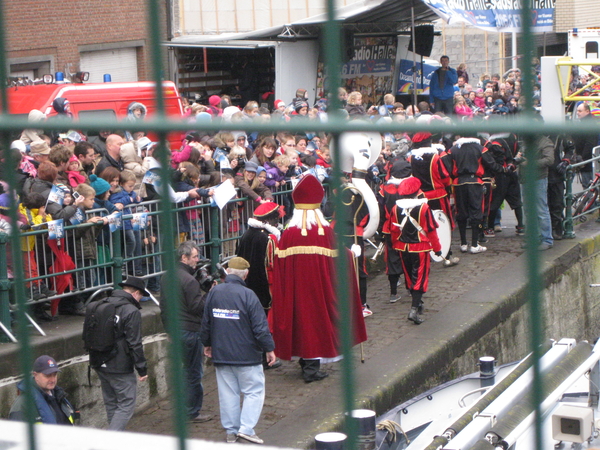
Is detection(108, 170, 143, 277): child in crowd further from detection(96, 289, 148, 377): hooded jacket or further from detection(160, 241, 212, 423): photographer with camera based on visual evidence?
detection(96, 289, 148, 377): hooded jacket

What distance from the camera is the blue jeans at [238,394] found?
616 centimetres

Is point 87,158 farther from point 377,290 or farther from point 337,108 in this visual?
point 337,108

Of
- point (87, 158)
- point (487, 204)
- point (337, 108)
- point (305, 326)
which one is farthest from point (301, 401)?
point (337, 108)

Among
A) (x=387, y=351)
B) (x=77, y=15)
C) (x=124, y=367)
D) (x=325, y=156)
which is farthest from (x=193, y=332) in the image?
(x=77, y=15)

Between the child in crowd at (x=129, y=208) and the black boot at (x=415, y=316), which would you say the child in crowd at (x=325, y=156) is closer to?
the child in crowd at (x=129, y=208)

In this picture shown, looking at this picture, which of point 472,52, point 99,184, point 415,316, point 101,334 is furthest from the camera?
point 415,316

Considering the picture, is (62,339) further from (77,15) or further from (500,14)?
(500,14)

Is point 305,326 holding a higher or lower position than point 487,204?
lower

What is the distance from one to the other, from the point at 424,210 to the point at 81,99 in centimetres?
427

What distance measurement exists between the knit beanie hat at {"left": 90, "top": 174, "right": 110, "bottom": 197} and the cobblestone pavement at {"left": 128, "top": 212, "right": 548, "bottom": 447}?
1.76 metres

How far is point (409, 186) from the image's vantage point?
27.0 feet

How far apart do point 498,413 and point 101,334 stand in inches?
107

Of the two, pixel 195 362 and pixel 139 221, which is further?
pixel 139 221

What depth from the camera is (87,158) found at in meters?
7.25
